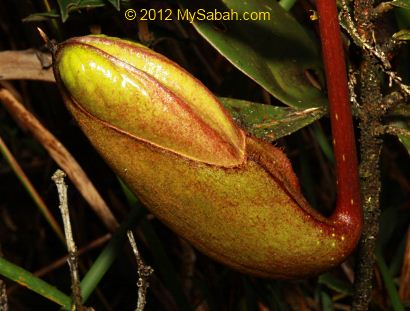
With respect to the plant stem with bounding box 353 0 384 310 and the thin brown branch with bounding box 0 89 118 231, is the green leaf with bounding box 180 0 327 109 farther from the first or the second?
the thin brown branch with bounding box 0 89 118 231

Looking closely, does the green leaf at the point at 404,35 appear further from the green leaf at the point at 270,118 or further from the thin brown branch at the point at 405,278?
the thin brown branch at the point at 405,278

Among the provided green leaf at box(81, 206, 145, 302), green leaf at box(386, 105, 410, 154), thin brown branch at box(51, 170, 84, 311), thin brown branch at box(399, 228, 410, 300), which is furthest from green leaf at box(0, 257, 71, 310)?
thin brown branch at box(399, 228, 410, 300)

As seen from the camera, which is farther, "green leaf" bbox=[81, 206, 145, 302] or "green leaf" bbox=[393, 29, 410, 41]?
"green leaf" bbox=[81, 206, 145, 302]

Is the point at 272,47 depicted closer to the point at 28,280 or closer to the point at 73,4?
the point at 73,4

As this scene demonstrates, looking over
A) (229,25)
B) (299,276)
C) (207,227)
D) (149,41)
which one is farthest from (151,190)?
(149,41)

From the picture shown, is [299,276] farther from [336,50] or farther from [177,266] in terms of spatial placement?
[177,266]

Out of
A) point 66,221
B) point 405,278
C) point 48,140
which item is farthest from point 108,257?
point 405,278
